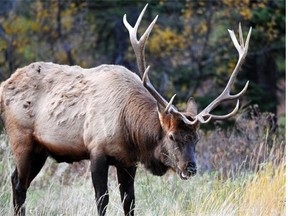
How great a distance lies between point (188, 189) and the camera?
8.54m

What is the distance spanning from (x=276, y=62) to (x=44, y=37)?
16.6ft

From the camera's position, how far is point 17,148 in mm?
8203

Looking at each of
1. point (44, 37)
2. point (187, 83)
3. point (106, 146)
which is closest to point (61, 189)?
point (106, 146)

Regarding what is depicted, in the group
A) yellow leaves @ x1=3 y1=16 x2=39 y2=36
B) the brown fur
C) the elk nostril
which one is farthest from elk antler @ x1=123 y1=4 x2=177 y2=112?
yellow leaves @ x1=3 y1=16 x2=39 y2=36

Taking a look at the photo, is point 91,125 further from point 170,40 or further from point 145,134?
point 170,40

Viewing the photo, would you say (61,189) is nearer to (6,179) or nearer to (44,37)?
(6,179)

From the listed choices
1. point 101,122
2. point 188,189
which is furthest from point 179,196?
point 101,122

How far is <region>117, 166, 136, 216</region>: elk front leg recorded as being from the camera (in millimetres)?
7910

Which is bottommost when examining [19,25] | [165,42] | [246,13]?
[19,25]

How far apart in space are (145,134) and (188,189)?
3.58ft

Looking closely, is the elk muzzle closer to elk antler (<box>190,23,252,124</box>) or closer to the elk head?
the elk head

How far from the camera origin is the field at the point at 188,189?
7.73 meters

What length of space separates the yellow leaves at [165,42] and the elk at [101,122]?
10.4 meters

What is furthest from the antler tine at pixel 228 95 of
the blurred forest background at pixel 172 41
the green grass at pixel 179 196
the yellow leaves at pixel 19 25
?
the yellow leaves at pixel 19 25
